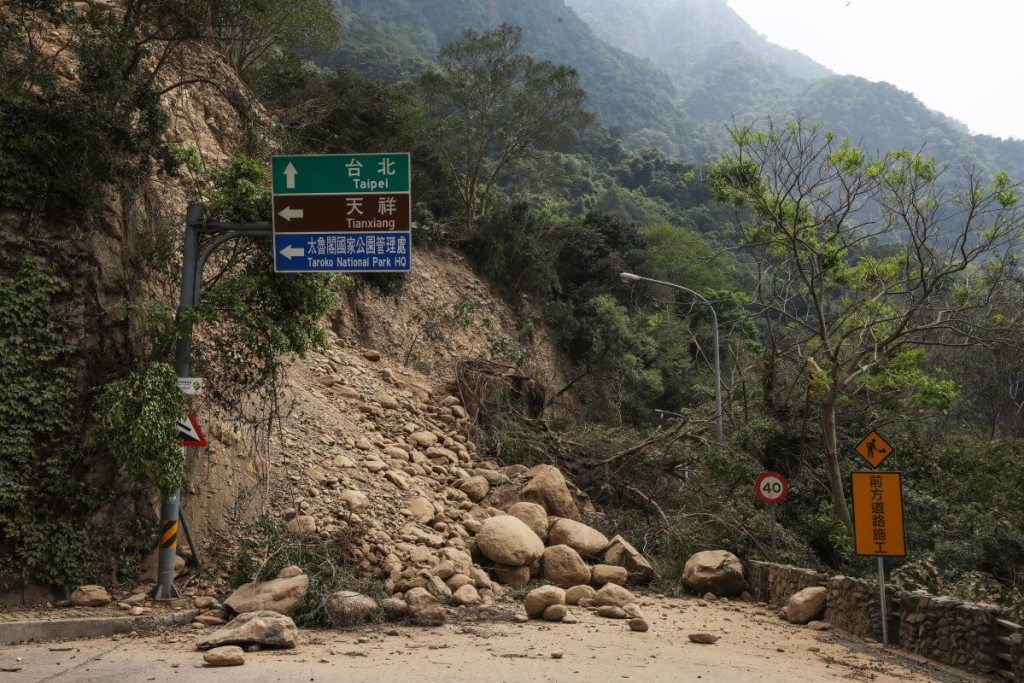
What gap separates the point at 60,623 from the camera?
30.9 ft

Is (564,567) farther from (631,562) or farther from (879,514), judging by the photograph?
(879,514)

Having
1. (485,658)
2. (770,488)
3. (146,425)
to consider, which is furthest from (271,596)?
(770,488)

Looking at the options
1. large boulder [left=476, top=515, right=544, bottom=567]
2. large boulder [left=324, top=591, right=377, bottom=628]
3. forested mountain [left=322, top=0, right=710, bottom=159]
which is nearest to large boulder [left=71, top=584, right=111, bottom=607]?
large boulder [left=324, top=591, right=377, bottom=628]

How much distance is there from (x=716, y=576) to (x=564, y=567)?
294cm

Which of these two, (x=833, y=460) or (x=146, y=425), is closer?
(x=146, y=425)

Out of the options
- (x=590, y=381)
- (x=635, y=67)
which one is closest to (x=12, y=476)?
(x=590, y=381)

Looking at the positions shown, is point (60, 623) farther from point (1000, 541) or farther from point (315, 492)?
point (1000, 541)

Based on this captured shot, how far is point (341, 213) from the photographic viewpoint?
39.1 ft

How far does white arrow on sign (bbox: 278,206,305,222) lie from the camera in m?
11.8

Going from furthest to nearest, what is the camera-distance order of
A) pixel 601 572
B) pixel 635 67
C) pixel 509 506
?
pixel 635 67
pixel 509 506
pixel 601 572

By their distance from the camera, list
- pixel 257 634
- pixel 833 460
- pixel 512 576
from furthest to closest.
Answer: pixel 833 460, pixel 512 576, pixel 257 634

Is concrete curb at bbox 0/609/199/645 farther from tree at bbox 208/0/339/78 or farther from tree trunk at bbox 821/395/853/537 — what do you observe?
tree at bbox 208/0/339/78

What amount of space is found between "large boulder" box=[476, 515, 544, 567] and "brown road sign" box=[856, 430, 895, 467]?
566 centimetres

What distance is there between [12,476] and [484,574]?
22.8 feet
